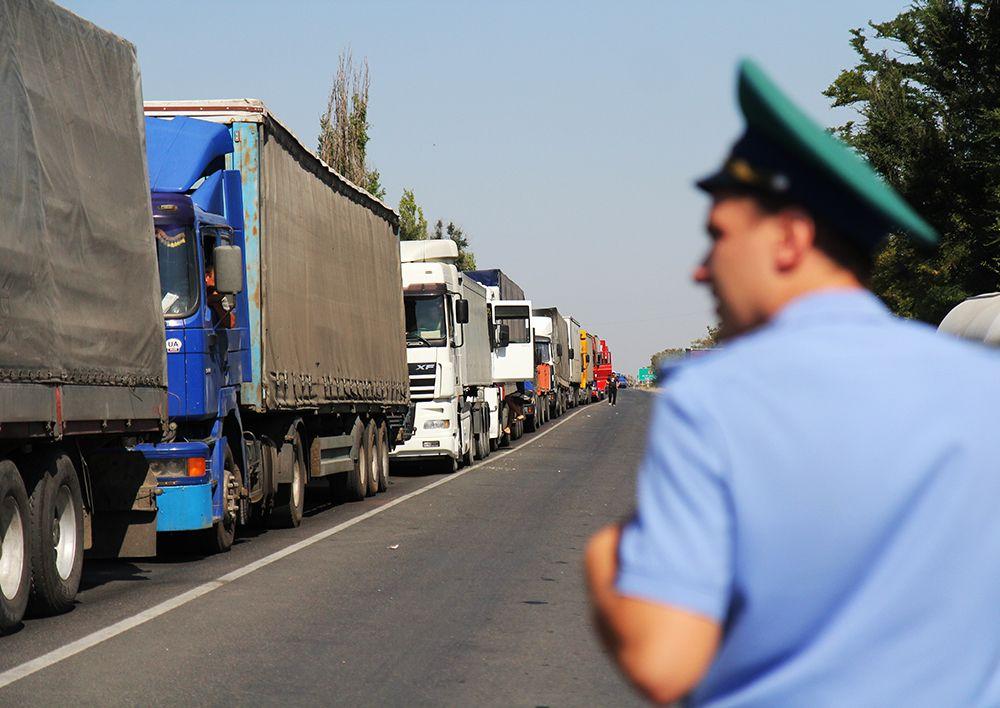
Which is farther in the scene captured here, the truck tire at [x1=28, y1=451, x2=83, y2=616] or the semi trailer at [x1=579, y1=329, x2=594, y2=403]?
the semi trailer at [x1=579, y1=329, x2=594, y2=403]

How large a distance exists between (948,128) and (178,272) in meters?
20.4

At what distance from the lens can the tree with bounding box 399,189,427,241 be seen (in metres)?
81.4

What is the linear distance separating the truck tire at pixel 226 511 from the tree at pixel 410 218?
6538 cm

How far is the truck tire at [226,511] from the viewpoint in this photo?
14.6m

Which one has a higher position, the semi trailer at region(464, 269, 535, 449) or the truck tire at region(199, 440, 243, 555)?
the semi trailer at region(464, 269, 535, 449)

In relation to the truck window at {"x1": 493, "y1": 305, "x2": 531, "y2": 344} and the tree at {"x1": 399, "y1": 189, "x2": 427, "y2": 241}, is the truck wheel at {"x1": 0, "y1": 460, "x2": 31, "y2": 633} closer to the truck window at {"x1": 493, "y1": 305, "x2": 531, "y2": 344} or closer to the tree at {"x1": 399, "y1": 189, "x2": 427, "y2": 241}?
the truck window at {"x1": 493, "y1": 305, "x2": 531, "y2": 344}

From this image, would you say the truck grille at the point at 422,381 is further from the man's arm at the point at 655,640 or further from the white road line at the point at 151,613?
the man's arm at the point at 655,640

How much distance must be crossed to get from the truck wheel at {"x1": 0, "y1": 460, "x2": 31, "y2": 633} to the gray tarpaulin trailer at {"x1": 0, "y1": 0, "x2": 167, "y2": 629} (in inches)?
0.5

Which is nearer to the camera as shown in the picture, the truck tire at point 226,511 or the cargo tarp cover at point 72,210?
the cargo tarp cover at point 72,210

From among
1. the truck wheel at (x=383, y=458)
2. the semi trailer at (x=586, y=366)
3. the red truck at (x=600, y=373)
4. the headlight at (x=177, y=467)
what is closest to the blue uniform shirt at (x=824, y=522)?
the headlight at (x=177, y=467)

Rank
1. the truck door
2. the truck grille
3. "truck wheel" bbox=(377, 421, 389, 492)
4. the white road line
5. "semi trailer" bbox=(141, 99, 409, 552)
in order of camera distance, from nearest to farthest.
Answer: the white road line, "semi trailer" bbox=(141, 99, 409, 552), "truck wheel" bbox=(377, 421, 389, 492), the truck grille, the truck door

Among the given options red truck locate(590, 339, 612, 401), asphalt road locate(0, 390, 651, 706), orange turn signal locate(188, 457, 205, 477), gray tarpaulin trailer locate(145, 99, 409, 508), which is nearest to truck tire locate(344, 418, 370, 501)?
gray tarpaulin trailer locate(145, 99, 409, 508)

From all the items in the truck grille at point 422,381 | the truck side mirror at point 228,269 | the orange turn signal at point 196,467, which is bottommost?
the orange turn signal at point 196,467

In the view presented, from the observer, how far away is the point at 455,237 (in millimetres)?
125938
